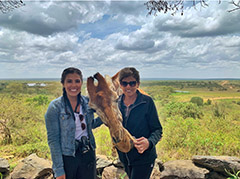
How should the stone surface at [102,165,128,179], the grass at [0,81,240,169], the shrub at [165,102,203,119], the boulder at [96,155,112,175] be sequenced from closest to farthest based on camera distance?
the stone surface at [102,165,128,179], the boulder at [96,155,112,175], the grass at [0,81,240,169], the shrub at [165,102,203,119]

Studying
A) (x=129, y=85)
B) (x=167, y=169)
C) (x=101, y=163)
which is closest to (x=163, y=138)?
(x=167, y=169)

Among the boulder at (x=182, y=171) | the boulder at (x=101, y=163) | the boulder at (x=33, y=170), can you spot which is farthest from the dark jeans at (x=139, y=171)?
the boulder at (x=33, y=170)

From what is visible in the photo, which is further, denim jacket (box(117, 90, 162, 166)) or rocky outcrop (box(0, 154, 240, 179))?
rocky outcrop (box(0, 154, 240, 179))

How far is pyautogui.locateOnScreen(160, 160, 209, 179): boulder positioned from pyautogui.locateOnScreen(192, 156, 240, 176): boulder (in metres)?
0.14

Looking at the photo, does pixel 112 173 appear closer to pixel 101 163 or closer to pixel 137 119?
pixel 101 163

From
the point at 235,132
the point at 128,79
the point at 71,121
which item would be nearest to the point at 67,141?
the point at 71,121

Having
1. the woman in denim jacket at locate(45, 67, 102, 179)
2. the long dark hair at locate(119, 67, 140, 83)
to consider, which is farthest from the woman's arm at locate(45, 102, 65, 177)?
the long dark hair at locate(119, 67, 140, 83)

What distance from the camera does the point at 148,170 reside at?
6.42ft

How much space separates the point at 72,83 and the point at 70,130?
0.46 metres

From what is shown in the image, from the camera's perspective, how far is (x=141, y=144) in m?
1.75

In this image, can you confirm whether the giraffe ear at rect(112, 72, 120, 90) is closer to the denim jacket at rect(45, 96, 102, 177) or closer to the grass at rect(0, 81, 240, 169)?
the denim jacket at rect(45, 96, 102, 177)

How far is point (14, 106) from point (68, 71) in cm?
717

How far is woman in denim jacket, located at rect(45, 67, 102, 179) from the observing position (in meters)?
1.81

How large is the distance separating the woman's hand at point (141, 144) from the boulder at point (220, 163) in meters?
2.78
